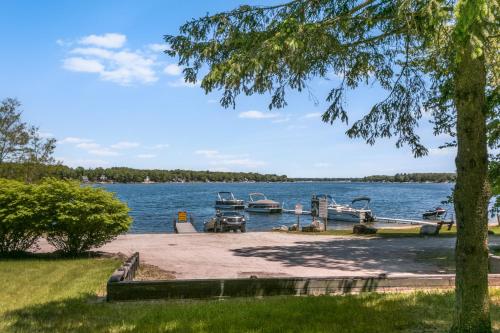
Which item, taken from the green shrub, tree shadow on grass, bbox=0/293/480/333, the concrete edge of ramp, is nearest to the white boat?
the green shrub

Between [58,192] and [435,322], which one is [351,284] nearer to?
[435,322]

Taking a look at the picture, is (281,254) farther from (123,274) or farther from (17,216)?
(17,216)

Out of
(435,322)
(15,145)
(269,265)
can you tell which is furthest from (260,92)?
(15,145)

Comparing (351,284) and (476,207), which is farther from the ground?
(476,207)

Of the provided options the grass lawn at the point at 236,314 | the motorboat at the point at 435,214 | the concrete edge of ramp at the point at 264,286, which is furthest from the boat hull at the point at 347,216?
the grass lawn at the point at 236,314

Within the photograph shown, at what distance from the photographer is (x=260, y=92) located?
702 cm

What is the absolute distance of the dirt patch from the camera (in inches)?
502

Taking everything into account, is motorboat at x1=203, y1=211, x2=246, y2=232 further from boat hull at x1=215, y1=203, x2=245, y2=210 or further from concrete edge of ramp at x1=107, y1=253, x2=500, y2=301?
boat hull at x1=215, y1=203, x2=245, y2=210

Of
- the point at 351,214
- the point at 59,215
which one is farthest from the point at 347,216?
the point at 59,215

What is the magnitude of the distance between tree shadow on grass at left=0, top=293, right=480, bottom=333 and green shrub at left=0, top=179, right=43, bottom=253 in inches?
328

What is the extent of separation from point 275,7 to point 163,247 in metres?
15.6

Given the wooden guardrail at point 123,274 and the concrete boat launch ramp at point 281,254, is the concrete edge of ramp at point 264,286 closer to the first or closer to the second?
the wooden guardrail at point 123,274

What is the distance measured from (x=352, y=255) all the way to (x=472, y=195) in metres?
12.6

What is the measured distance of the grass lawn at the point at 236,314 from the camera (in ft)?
21.6
